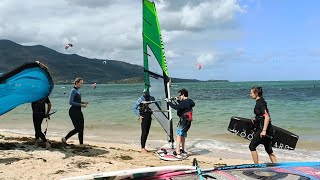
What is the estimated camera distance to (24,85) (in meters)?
7.10

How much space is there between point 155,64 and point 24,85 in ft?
10.2

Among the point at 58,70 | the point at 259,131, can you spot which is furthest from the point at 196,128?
the point at 58,70

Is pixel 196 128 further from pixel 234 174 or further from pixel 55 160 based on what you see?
pixel 234 174

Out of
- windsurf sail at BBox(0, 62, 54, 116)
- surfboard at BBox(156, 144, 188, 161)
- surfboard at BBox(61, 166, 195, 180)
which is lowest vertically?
surfboard at BBox(156, 144, 188, 161)

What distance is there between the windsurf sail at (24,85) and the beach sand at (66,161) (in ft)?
3.30

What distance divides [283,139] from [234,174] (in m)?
4.67

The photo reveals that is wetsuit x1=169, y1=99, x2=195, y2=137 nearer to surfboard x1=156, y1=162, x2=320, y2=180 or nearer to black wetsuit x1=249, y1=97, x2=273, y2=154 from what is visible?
black wetsuit x1=249, y1=97, x2=273, y2=154

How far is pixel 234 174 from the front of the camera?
3.94 m

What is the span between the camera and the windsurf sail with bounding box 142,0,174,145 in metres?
8.72

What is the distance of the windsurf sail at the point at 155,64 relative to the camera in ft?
28.6

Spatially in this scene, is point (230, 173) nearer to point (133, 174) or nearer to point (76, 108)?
point (133, 174)

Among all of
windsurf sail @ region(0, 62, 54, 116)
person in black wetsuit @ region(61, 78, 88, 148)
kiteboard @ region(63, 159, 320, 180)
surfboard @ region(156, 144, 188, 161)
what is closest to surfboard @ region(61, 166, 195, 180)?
kiteboard @ region(63, 159, 320, 180)

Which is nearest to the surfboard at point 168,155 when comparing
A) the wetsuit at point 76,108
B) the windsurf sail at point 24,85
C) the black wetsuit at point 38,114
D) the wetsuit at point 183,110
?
the wetsuit at point 183,110

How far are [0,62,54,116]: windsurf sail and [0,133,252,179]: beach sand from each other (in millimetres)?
1005
